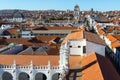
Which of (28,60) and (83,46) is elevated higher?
(83,46)

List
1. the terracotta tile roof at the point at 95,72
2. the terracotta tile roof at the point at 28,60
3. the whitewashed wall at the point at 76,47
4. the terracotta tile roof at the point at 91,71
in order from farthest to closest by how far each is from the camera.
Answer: the whitewashed wall at the point at 76,47 → the terracotta tile roof at the point at 28,60 → the terracotta tile roof at the point at 91,71 → the terracotta tile roof at the point at 95,72

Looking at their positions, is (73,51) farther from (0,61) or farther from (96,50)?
(0,61)

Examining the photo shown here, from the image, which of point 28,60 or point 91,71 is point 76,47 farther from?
point 91,71

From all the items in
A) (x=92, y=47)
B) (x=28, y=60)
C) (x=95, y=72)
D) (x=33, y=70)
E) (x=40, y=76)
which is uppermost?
(x=92, y=47)

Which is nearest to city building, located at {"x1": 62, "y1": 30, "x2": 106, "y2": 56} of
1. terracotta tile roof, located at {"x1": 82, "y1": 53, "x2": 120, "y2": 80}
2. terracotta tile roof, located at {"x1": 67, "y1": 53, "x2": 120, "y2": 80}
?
terracotta tile roof, located at {"x1": 67, "y1": 53, "x2": 120, "y2": 80}

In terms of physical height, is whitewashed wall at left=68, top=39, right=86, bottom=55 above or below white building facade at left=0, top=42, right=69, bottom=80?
above

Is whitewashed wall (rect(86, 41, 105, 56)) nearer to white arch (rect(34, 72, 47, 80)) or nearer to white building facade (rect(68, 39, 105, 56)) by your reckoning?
white building facade (rect(68, 39, 105, 56))

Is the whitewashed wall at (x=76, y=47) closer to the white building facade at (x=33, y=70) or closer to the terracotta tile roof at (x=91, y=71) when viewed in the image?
the terracotta tile roof at (x=91, y=71)

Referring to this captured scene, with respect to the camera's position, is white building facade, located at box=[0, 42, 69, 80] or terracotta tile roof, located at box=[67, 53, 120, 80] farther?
white building facade, located at box=[0, 42, 69, 80]

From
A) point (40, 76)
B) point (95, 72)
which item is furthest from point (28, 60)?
point (95, 72)

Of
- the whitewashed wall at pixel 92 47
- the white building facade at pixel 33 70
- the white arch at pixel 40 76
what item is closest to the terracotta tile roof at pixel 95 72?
the white building facade at pixel 33 70

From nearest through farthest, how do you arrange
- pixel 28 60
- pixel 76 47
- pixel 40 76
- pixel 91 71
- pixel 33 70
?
pixel 91 71, pixel 33 70, pixel 40 76, pixel 28 60, pixel 76 47

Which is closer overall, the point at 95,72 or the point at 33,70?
the point at 95,72

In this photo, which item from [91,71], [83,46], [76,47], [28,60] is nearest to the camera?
[91,71]
